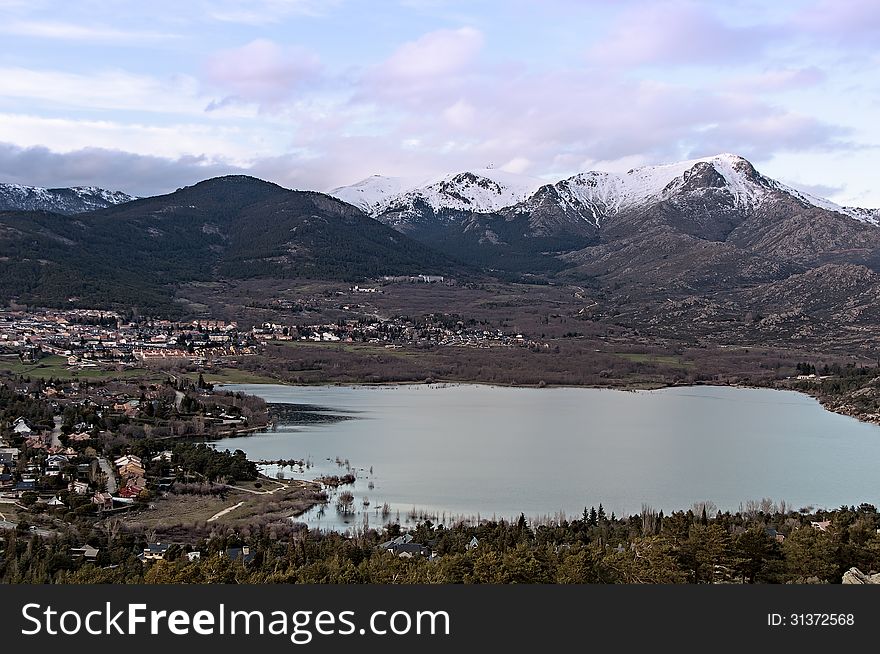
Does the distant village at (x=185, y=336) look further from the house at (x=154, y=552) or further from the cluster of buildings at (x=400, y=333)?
the house at (x=154, y=552)

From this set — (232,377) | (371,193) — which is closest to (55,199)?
(371,193)

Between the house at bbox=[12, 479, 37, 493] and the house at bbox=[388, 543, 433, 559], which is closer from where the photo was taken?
the house at bbox=[388, 543, 433, 559]

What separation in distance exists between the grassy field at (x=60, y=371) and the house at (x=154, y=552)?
29.5 meters

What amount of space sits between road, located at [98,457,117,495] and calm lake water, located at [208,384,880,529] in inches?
162

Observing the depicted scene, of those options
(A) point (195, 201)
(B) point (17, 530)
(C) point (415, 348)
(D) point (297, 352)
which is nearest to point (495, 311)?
(C) point (415, 348)

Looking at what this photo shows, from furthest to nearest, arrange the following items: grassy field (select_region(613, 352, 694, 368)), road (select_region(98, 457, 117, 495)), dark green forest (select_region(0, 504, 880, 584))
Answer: grassy field (select_region(613, 352, 694, 368)) < road (select_region(98, 457, 117, 495)) < dark green forest (select_region(0, 504, 880, 584))

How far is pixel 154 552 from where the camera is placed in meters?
17.3

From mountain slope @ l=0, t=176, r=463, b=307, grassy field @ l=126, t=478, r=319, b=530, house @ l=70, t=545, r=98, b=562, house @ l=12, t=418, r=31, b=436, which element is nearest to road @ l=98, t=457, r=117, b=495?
grassy field @ l=126, t=478, r=319, b=530

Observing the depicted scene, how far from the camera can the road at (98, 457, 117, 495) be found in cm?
2300

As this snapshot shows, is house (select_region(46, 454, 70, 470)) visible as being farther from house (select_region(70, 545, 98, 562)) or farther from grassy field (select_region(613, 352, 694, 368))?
grassy field (select_region(613, 352, 694, 368))

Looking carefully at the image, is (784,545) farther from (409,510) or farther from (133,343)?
(133,343)

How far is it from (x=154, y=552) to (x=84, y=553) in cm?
113

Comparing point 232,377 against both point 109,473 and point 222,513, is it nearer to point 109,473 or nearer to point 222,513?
point 109,473

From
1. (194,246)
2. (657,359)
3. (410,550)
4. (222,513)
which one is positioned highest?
(194,246)
